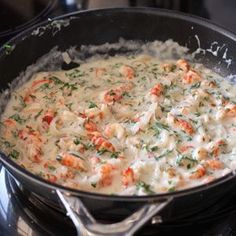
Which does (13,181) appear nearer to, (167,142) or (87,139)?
(87,139)

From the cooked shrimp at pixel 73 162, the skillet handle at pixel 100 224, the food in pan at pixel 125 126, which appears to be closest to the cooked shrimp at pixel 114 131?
the food in pan at pixel 125 126

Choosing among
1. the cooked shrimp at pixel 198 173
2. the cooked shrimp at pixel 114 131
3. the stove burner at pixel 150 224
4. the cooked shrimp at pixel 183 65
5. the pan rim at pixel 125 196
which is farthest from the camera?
the cooked shrimp at pixel 183 65

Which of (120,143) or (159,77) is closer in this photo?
(120,143)

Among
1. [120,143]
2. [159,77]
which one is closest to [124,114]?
[120,143]

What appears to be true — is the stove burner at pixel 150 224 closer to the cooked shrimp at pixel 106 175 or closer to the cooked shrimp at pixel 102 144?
the cooked shrimp at pixel 106 175

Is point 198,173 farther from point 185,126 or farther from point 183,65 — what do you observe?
point 183,65

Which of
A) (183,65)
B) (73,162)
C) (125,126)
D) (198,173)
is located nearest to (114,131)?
(125,126)

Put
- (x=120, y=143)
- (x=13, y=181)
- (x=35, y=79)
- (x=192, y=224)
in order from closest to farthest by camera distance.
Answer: (x=192, y=224), (x=13, y=181), (x=120, y=143), (x=35, y=79)
